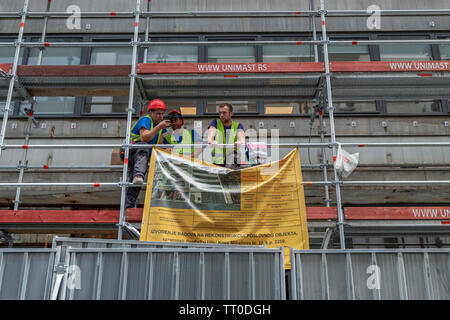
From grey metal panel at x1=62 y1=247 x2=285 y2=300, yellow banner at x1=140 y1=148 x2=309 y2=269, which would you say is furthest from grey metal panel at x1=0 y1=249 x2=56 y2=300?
yellow banner at x1=140 y1=148 x2=309 y2=269

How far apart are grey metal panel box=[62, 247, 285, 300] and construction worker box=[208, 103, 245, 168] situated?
2.56 meters

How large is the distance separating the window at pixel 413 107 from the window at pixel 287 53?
2.18 m

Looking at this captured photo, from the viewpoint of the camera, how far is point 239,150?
7012 millimetres

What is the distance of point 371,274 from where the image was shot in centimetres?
469

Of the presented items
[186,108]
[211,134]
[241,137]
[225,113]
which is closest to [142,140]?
[211,134]

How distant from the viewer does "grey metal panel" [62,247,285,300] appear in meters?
4.61

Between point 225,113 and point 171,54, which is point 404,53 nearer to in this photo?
point 171,54

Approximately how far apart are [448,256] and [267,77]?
13.7ft

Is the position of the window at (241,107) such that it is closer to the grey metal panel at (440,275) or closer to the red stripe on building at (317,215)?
the red stripe on building at (317,215)

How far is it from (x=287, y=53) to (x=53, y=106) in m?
5.70

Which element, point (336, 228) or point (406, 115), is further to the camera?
point (406, 115)

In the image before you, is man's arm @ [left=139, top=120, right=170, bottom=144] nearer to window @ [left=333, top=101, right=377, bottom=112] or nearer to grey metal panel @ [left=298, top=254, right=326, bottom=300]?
grey metal panel @ [left=298, top=254, right=326, bottom=300]
